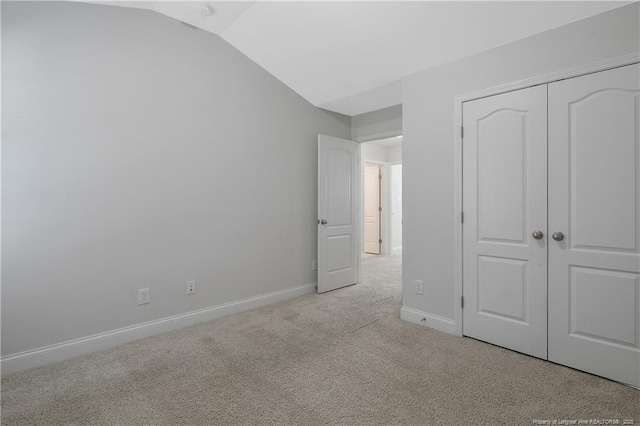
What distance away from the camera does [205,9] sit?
108 inches

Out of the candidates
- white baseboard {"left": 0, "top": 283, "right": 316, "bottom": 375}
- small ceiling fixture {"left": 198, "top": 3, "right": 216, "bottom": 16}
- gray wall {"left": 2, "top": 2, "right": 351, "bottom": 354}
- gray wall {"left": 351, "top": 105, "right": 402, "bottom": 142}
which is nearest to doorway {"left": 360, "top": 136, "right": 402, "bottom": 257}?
gray wall {"left": 351, "top": 105, "right": 402, "bottom": 142}

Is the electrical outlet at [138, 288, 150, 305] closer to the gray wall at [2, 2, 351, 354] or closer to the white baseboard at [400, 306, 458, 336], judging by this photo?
the gray wall at [2, 2, 351, 354]

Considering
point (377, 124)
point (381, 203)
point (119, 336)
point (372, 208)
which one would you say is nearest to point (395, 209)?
point (381, 203)

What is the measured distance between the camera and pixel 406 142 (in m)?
3.07

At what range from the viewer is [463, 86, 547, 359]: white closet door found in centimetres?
233

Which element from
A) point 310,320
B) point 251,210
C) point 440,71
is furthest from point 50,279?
point 440,71

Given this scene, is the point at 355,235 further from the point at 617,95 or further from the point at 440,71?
the point at 617,95

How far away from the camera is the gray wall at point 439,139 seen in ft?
7.50

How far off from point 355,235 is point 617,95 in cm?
300

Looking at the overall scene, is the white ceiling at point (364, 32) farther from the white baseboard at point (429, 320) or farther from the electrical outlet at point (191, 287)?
the electrical outlet at point (191, 287)

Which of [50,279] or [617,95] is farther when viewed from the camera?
[50,279]

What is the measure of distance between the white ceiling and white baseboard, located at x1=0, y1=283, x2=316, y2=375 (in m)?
2.53

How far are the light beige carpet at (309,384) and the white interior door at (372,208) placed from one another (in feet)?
14.5

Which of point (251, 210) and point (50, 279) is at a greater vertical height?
point (251, 210)
